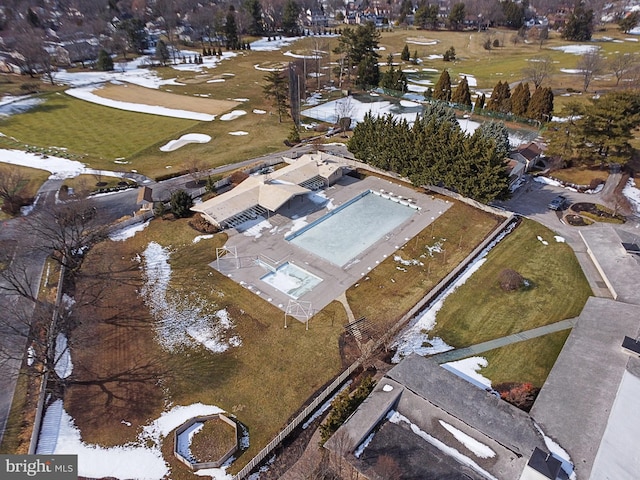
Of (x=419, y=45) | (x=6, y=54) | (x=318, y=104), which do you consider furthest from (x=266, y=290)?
(x=419, y=45)

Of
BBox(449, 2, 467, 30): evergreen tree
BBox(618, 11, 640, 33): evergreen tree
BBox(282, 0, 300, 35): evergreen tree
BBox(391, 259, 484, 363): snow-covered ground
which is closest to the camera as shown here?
BBox(391, 259, 484, 363): snow-covered ground

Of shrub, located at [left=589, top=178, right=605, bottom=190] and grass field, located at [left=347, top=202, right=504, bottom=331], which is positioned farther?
shrub, located at [left=589, top=178, right=605, bottom=190]

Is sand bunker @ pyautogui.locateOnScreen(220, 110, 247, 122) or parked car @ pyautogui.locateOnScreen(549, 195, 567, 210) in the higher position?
sand bunker @ pyautogui.locateOnScreen(220, 110, 247, 122)

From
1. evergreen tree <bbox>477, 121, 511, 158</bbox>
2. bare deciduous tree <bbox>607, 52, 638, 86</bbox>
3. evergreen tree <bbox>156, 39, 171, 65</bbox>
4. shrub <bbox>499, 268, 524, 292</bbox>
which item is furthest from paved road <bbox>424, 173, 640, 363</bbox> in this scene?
evergreen tree <bbox>156, 39, 171, 65</bbox>

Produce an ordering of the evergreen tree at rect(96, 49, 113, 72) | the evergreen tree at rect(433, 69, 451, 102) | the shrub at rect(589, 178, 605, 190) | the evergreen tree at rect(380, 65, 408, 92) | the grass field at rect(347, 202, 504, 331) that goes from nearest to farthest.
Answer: the grass field at rect(347, 202, 504, 331), the shrub at rect(589, 178, 605, 190), the evergreen tree at rect(433, 69, 451, 102), the evergreen tree at rect(380, 65, 408, 92), the evergreen tree at rect(96, 49, 113, 72)

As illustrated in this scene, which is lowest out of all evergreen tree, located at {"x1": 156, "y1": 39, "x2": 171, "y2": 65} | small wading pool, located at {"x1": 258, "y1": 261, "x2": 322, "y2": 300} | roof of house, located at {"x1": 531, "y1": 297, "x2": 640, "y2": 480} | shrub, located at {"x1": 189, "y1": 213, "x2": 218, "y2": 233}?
roof of house, located at {"x1": 531, "y1": 297, "x2": 640, "y2": 480}

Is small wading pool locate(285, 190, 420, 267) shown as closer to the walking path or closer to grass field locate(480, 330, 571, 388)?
the walking path
